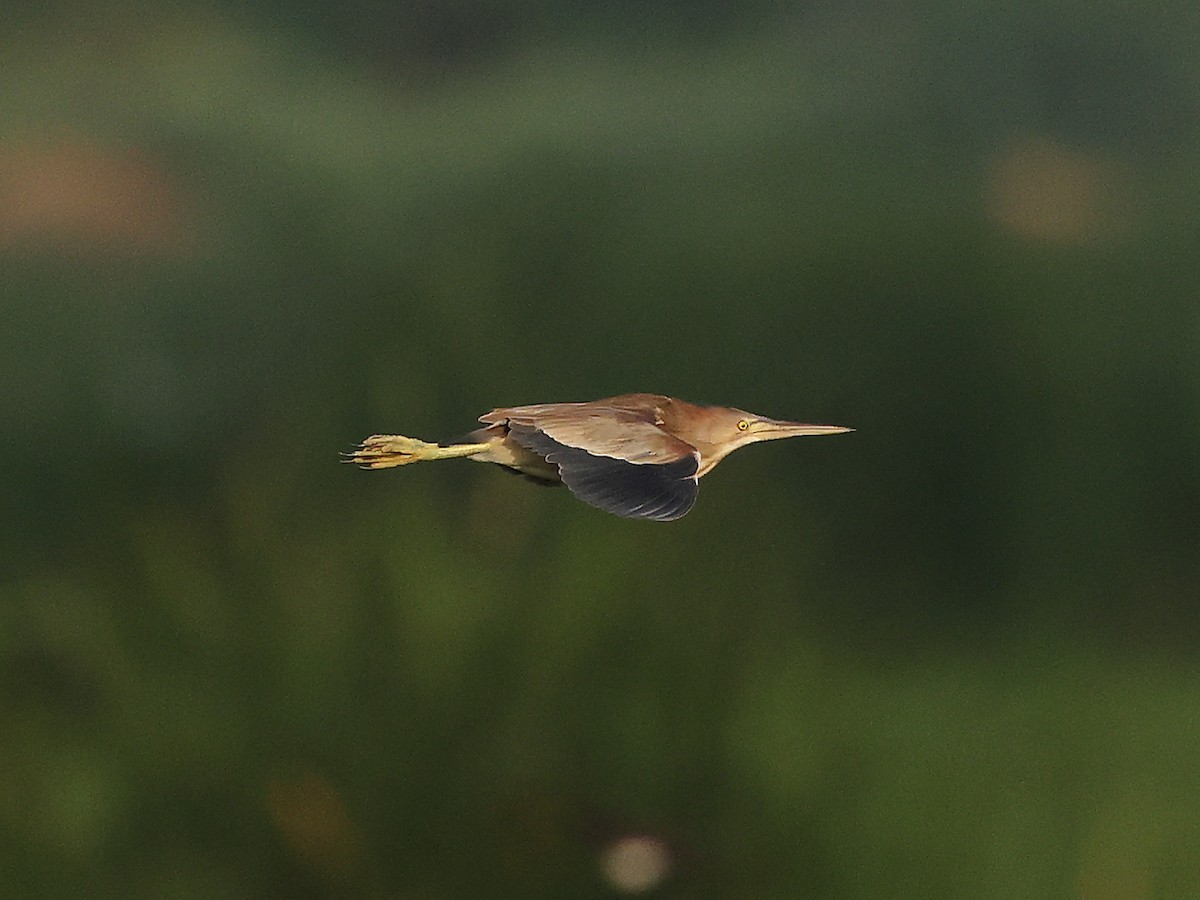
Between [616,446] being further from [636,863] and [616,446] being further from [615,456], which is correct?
[636,863]

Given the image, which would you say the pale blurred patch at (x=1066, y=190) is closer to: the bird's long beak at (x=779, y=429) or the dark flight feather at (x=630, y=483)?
the bird's long beak at (x=779, y=429)

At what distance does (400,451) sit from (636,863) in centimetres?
111

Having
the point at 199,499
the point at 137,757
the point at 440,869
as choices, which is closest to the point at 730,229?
the point at 199,499

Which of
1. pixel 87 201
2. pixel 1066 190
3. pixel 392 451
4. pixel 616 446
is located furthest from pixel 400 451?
pixel 1066 190

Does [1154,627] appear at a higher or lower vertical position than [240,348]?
lower

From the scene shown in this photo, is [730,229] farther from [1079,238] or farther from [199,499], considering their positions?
[199,499]

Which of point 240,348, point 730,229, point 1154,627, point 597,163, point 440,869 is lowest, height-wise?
point 440,869

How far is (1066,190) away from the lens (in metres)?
2.36

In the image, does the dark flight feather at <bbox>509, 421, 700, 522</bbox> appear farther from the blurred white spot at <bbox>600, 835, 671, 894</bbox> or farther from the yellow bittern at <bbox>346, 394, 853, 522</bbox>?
the blurred white spot at <bbox>600, 835, 671, 894</bbox>

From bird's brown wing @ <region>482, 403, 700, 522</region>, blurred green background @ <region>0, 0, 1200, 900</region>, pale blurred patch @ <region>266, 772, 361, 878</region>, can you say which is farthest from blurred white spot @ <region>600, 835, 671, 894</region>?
bird's brown wing @ <region>482, 403, 700, 522</region>

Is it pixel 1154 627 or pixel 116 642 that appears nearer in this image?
pixel 116 642

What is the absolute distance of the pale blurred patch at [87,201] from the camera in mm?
2234

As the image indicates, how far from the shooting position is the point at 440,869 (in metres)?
2.14

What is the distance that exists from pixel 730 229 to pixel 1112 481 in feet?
2.56
